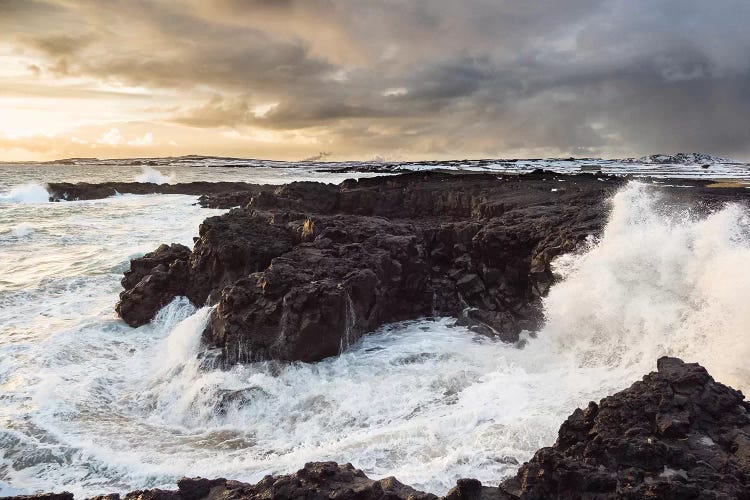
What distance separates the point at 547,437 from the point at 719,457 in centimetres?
252

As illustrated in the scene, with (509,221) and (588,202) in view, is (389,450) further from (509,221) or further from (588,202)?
(588,202)

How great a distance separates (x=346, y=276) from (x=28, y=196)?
43711mm

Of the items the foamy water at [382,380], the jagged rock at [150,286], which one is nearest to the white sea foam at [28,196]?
the foamy water at [382,380]

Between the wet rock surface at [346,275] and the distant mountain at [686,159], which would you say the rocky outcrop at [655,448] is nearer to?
the wet rock surface at [346,275]

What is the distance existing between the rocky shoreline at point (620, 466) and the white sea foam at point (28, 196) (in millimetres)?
46305

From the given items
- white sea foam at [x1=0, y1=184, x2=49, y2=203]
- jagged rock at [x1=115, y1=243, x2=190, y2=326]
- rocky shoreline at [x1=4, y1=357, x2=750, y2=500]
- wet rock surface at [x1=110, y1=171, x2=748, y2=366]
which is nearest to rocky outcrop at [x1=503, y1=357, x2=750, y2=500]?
rocky shoreline at [x1=4, y1=357, x2=750, y2=500]

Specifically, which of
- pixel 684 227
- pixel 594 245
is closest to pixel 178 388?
pixel 594 245

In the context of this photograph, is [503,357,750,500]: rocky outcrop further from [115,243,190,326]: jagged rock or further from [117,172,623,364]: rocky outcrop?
[115,243,190,326]: jagged rock

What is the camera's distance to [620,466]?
558 cm

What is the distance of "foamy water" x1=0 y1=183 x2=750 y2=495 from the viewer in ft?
25.7

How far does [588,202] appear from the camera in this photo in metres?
18.6

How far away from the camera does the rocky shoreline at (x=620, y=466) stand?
17.2 feet

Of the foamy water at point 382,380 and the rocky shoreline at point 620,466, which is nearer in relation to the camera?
the rocky shoreline at point 620,466

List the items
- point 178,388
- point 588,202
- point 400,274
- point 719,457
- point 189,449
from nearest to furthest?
point 719,457
point 189,449
point 178,388
point 400,274
point 588,202
